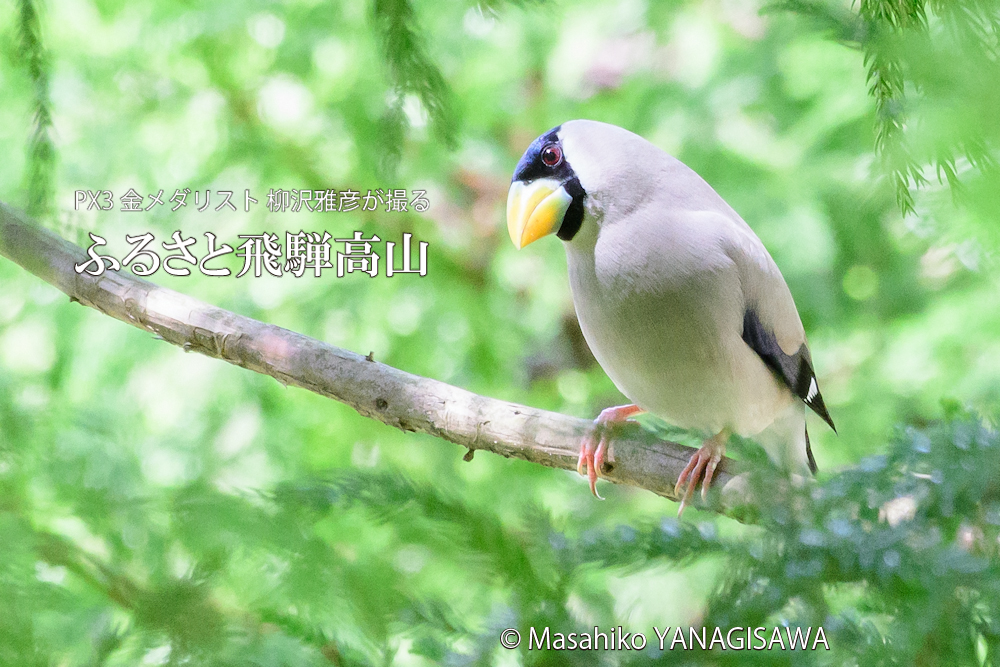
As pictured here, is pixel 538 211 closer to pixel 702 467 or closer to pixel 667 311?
pixel 667 311

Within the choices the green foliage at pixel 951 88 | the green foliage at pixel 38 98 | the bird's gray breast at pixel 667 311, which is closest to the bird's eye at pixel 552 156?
the bird's gray breast at pixel 667 311

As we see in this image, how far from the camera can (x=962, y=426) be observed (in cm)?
72

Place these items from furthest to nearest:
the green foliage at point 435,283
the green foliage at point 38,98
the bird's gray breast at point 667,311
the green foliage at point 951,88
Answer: the bird's gray breast at point 667,311
the green foliage at point 38,98
the green foliage at point 435,283
the green foliage at point 951,88

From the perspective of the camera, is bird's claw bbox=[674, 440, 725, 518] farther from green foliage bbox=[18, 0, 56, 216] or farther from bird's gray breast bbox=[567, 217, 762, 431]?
green foliage bbox=[18, 0, 56, 216]

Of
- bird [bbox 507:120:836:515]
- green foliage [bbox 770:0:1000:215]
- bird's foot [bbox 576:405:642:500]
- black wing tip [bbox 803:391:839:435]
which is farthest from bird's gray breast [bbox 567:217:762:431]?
green foliage [bbox 770:0:1000:215]

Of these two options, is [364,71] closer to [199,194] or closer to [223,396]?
[199,194]

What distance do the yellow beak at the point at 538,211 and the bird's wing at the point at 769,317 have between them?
0.83 feet

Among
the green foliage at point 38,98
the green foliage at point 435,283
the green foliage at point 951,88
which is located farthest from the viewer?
the green foliage at point 38,98

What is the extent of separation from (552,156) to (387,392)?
17.5 inches

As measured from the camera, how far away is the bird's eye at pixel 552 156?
1.18 metres

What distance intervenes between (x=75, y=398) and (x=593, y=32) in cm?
183

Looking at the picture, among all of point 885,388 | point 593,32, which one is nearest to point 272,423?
point 593,32

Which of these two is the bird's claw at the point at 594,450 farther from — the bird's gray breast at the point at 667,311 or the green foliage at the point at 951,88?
the green foliage at the point at 951,88

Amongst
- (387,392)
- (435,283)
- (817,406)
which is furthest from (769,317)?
(435,283)
